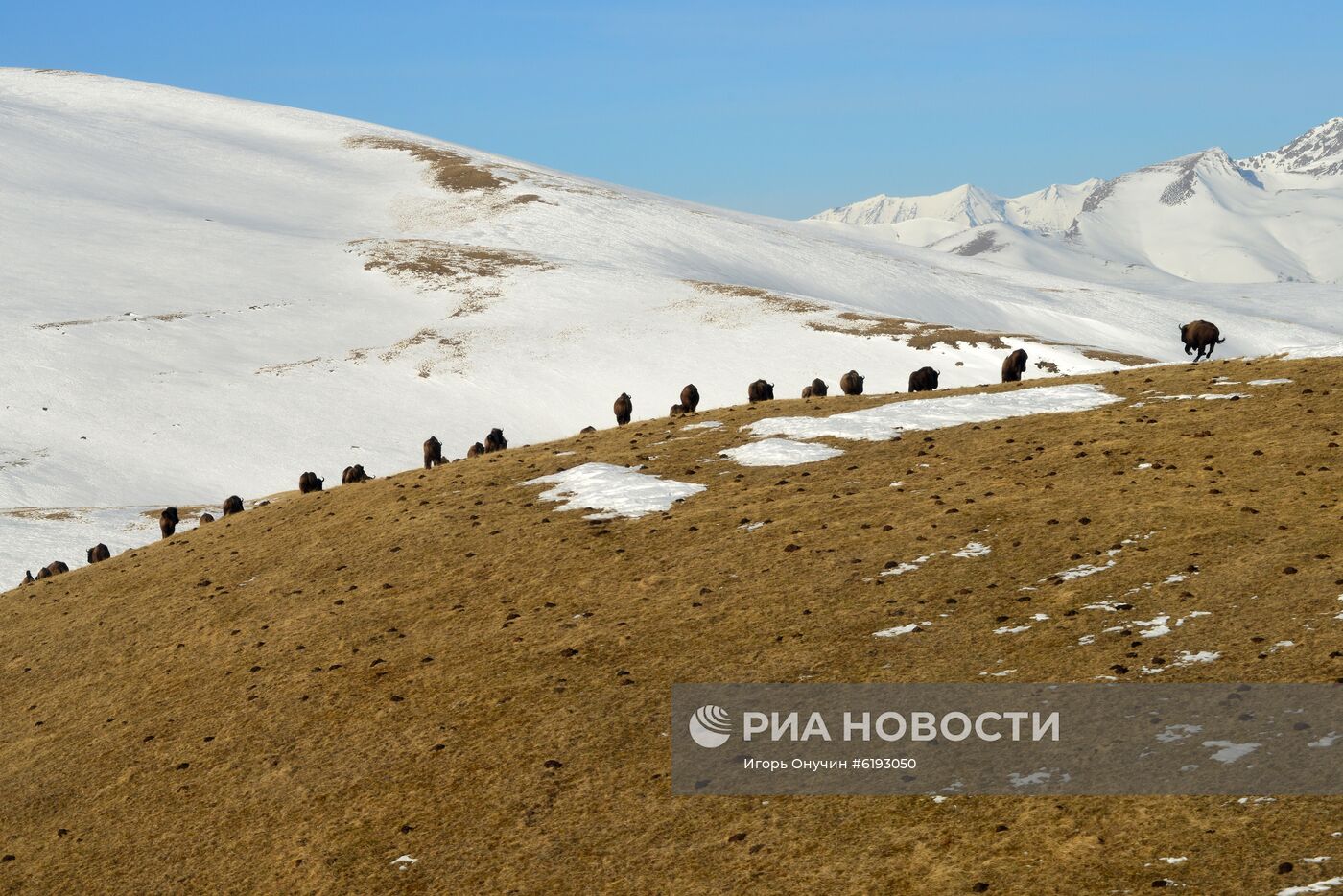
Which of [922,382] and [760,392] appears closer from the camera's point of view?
[922,382]

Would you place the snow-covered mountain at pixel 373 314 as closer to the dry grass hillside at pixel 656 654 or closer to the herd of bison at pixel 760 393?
the herd of bison at pixel 760 393

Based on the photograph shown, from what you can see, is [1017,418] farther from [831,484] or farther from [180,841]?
[180,841]

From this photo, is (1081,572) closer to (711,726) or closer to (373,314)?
(711,726)

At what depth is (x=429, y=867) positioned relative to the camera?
1584cm

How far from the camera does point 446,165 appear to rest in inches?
6398

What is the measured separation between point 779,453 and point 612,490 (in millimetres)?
4560

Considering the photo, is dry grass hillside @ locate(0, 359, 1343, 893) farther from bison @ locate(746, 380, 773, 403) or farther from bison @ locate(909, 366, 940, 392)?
bison @ locate(746, 380, 773, 403)

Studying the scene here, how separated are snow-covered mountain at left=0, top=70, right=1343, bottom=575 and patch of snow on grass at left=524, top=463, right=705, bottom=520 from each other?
28.9m

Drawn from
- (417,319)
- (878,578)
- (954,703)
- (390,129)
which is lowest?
(954,703)

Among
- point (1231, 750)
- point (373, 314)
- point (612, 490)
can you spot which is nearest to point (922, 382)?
point (612, 490)

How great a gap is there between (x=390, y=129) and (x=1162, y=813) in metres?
196

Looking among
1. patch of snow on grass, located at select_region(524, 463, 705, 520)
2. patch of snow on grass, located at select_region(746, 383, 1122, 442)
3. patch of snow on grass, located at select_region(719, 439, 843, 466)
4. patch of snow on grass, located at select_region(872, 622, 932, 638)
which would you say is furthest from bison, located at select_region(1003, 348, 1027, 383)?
patch of snow on grass, located at select_region(872, 622, 932, 638)

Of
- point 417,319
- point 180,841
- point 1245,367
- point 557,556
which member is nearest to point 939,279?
point 417,319

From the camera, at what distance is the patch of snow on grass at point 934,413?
104 feet
